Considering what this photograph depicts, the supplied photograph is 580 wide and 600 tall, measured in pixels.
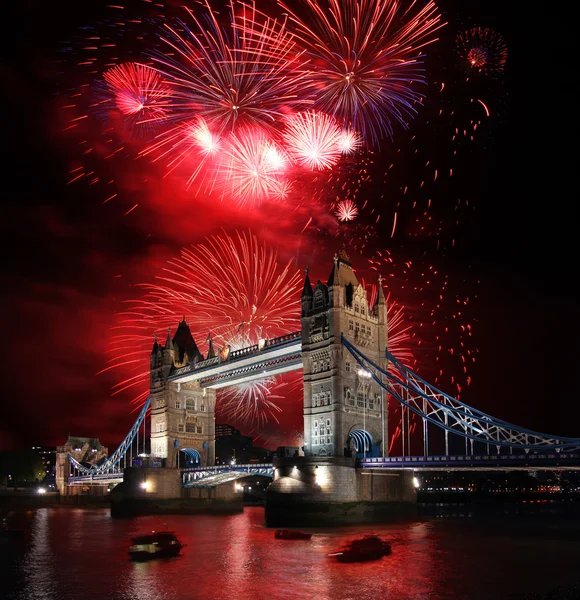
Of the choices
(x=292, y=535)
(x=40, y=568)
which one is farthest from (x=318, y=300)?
(x=40, y=568)

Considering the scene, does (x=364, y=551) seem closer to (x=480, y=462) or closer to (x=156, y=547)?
(x=156, y=547)

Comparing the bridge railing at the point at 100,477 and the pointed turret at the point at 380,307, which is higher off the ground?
the pointed turret at the point at 380,307

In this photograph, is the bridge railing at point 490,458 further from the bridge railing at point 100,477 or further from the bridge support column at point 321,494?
the bridge railing at point 100,477

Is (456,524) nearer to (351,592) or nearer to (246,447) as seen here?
(351,592)

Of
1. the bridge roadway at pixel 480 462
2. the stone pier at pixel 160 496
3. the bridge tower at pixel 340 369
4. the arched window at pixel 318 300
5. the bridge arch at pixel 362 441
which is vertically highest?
the arched window at pixel 318 300

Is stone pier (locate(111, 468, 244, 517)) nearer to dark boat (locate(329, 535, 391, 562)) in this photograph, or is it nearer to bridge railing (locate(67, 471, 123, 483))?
bridge railing (locate(67, 471, 123, 483))

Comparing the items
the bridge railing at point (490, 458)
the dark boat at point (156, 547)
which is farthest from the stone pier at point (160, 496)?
the dark boat at point (156, 547)
